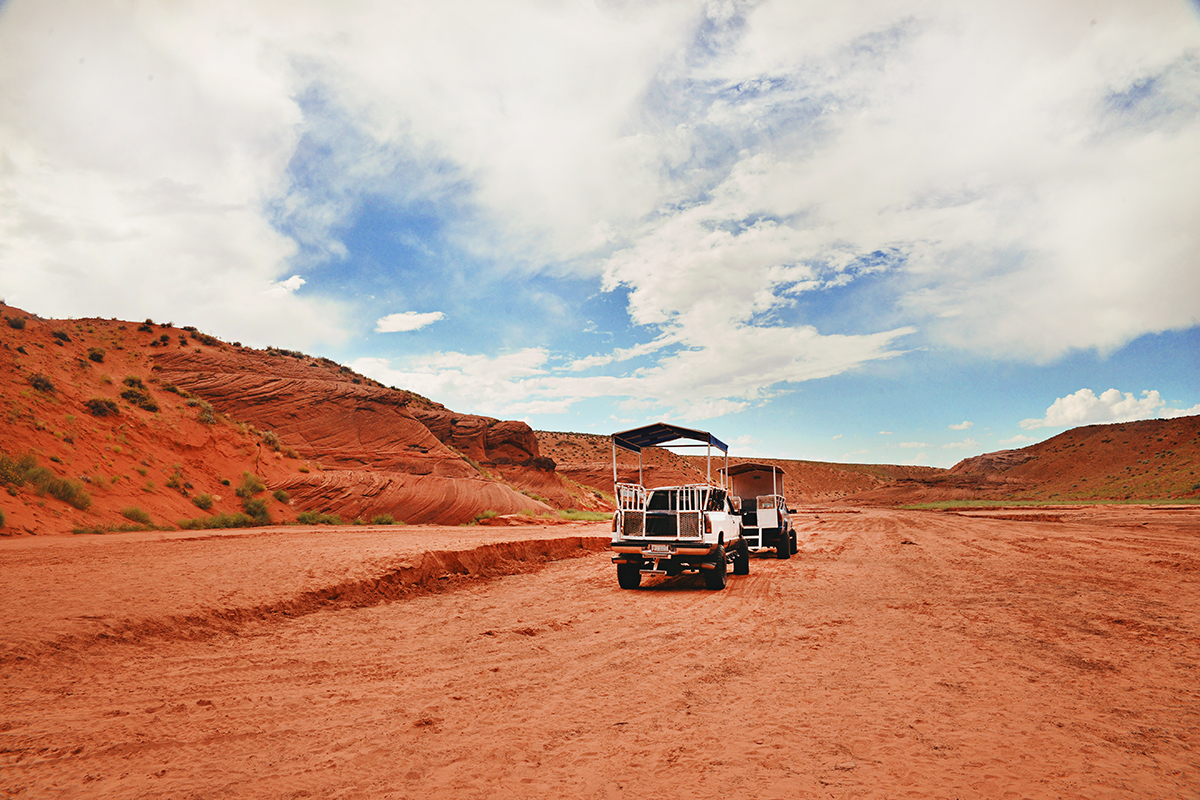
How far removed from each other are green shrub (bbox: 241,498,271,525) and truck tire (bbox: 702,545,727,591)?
70.4 ft

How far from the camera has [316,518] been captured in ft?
91.6

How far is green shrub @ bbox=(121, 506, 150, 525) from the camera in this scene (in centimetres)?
2142

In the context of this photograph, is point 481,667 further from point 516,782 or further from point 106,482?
point 106,482

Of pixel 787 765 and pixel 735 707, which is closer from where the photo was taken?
pixel 787 765

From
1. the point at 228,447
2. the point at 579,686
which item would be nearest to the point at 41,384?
the point at 228,447

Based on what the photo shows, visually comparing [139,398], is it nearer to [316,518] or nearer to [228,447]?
[228,447]

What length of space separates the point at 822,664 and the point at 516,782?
4.18m

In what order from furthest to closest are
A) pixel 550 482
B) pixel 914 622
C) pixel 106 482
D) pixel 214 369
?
pixel 550 482 → pixel 214 369 → pixel 106 482 → pixel 914 622

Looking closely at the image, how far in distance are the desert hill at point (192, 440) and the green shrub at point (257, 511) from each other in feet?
1.05

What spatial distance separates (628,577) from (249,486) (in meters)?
22.6

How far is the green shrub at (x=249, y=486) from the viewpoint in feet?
90.8

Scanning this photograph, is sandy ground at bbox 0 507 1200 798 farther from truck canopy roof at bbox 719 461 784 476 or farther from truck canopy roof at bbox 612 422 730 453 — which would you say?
truck canopy roof at bbox 719 461 784 476

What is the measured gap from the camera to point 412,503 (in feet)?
105

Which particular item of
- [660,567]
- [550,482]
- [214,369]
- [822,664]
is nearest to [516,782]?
[822,664]
